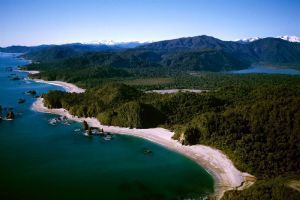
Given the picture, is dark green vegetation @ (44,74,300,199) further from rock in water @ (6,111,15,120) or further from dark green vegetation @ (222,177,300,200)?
rock in water @ (6,111,15,120)

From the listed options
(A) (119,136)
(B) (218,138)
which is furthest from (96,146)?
(B) (218,138)

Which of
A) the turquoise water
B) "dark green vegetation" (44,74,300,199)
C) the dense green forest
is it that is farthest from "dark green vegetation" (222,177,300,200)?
the turquoise water

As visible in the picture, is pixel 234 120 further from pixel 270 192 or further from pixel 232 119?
pixel 270 192

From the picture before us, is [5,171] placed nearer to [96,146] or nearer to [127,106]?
[96,146]

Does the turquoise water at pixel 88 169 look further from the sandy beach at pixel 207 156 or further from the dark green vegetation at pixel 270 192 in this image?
the dark green vegetation at pixel 270 192

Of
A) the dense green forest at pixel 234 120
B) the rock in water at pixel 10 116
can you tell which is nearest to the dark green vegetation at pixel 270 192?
the dense green forest at pixel 234 120
